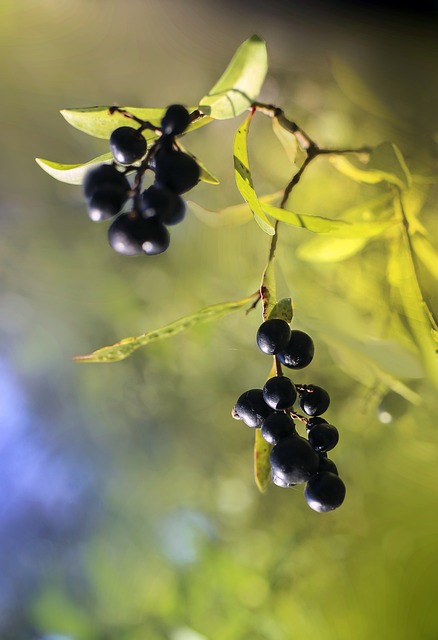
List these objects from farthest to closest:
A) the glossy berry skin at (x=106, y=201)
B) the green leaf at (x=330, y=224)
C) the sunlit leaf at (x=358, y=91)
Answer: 1. the sunlit leaf at (x=358, y=91)
2. the green leaf at (x=330, y=224)
3. the glossy berry skin at (x=106, y=201)

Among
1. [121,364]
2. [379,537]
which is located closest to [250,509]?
[379,537]

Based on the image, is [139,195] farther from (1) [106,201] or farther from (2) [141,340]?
(2) [141,340]

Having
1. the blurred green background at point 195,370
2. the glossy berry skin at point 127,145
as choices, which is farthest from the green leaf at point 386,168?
the glossy berry skin at point 127,145

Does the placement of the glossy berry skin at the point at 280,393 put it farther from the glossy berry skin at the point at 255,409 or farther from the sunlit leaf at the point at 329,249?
the sunlit leaf at the point at 329,249

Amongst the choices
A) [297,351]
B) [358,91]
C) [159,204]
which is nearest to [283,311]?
[297,351]

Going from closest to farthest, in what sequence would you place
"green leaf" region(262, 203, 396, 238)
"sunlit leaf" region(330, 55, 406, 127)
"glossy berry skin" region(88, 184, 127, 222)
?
"glossy berry skin" region(88, 184, 127, 222) < "green leaf" region(262, 203, 396, 238) < "sunlit leaf" region(330, 55, 406, 127)

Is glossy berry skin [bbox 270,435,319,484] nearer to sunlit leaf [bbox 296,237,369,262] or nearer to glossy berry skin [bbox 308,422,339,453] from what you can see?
glossy berry skin [bbox 308,422,339,453]

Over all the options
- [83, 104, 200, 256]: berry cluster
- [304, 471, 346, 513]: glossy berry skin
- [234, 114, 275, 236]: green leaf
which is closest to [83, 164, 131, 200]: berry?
[83, 104, 200, 256]: berry cluster

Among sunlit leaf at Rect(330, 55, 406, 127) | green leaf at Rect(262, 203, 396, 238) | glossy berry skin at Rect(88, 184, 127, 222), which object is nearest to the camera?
glossy berry skin at Rect(88, 184, 127, 222)
